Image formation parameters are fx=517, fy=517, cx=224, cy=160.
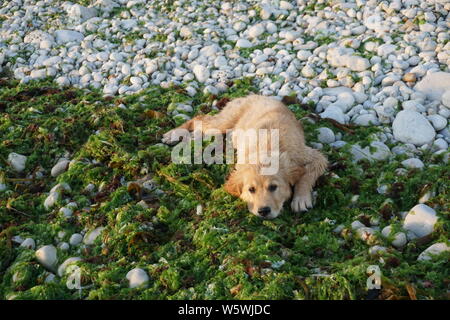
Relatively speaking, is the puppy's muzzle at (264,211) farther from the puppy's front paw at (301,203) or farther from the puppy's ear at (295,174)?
the puppy's ear at (295,174)

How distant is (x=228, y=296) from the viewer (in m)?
3.59

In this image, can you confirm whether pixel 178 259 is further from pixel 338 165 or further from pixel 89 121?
pixel 89 121

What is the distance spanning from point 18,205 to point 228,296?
2460 millimetres

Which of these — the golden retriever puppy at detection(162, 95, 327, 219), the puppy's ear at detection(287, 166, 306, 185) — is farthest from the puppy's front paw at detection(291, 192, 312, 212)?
the puppy's ear at detection(287, 166, 306, 185)

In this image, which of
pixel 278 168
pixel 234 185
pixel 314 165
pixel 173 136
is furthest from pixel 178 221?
pixel 173 136

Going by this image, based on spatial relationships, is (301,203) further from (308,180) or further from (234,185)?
(234,185)

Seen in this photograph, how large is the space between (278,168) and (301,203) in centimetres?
43

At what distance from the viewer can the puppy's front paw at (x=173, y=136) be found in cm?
591

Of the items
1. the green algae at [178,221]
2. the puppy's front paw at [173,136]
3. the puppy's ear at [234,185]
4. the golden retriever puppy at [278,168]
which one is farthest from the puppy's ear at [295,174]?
the puppy's front paw at [173,136]

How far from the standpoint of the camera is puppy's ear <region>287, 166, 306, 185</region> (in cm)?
502

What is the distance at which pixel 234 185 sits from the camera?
4906 mm

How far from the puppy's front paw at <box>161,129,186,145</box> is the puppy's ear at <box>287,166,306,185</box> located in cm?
153

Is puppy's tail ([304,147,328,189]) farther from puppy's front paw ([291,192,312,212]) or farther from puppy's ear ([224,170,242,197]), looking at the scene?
puppy's ear ([224,170,242,197])

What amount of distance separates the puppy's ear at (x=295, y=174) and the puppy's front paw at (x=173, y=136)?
5.01 ft
